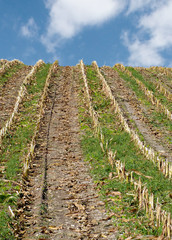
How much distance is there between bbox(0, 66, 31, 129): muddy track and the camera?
56.5 ft

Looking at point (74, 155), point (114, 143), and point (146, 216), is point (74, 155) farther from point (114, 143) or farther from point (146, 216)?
point (146, 216)

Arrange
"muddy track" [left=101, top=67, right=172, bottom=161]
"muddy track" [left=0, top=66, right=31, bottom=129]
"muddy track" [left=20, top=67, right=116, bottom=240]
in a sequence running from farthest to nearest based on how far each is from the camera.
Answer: "muddy track" [left=0, top=66, right=31, bottom=129]
"muddy track" [left=101, top=67, right=172, bottom=161]
"muddy track" [left=20, top=67, right=116, bottom=240]

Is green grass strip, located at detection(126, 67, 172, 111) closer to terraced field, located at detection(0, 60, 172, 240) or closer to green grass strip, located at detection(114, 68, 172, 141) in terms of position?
terraced field, located at detection(0, 60, 172, 240)

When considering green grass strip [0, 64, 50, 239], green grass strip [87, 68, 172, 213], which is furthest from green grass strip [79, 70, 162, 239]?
green grass strip [0, 64, 50, 239]

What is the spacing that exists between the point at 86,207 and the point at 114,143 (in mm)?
4991

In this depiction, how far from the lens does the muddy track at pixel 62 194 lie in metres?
7.14

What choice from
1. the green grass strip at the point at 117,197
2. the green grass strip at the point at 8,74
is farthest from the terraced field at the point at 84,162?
the green grass strip at the point at 8,74

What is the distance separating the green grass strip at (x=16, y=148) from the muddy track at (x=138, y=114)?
5621mm

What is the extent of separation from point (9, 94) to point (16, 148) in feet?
30.5

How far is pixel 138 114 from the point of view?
1741cm

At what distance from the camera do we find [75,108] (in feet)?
59.3

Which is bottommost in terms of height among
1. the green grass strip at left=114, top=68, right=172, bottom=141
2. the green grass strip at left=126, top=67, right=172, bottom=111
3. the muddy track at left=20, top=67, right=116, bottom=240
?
the muddy track at left=20, top=67, right=116, bottom=240

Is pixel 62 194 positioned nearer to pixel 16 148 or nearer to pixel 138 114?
pixel 16 148

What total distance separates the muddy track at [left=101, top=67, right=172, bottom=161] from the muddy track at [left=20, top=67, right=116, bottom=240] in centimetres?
345
